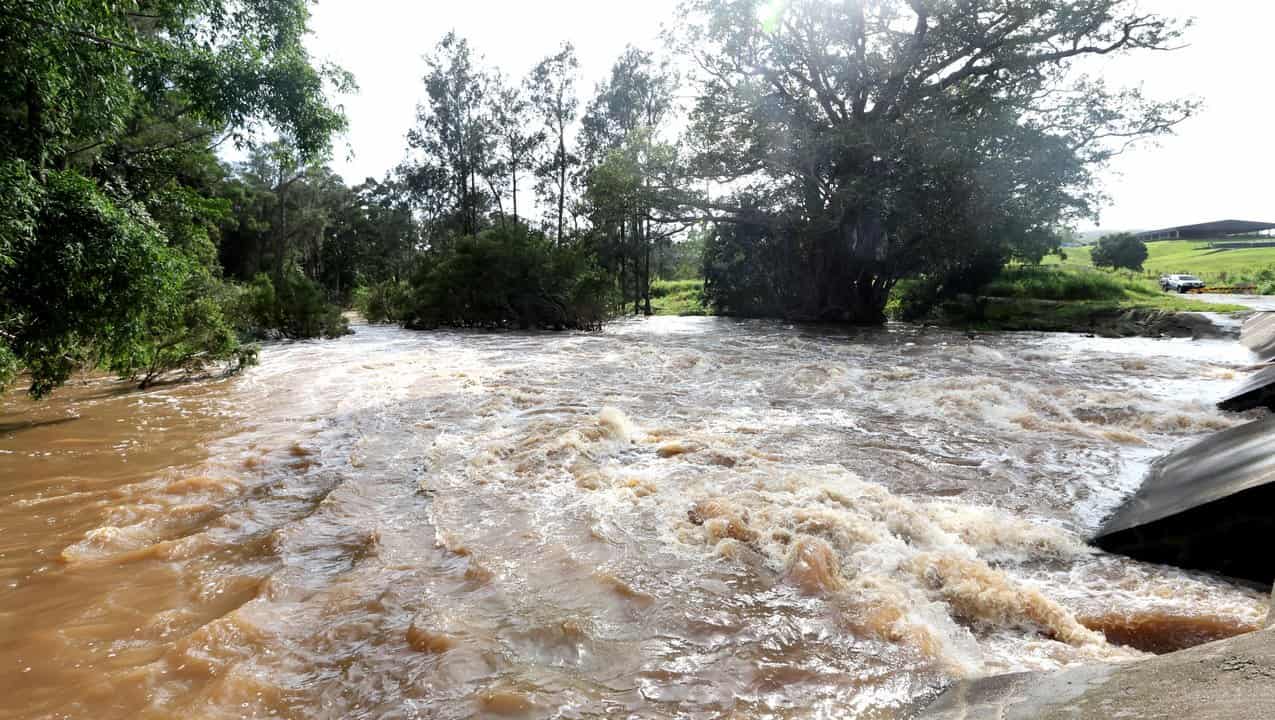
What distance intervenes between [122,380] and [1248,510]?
1482cm

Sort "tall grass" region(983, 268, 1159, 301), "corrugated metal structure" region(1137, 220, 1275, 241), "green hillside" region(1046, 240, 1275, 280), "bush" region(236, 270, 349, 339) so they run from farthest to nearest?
"corrugated metal structure" region(1137, 220, 1275, 241), "green hillside" region(1046, 240, 1275, 280), "tall grass" region(983, 268, 1159, 301), "bush" region(236, 270, 349, 339)

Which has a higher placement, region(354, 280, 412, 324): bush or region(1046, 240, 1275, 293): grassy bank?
region(1046, 240, 1275, 293): grassy bank

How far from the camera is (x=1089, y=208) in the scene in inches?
872

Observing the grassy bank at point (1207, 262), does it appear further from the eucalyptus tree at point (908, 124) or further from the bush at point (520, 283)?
the bush at point (520, 283)

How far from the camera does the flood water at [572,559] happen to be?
2.76m

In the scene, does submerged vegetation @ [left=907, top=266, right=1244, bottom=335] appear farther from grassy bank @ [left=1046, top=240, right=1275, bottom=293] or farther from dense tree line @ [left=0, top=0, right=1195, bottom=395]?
grassy bank @ [left=1046, top=240, right=1275, bottom=293]

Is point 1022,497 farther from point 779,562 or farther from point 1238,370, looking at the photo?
point 1238,370

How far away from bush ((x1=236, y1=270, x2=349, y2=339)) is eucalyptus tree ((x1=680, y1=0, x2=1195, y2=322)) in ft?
52.1

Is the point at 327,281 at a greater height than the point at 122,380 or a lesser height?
greater

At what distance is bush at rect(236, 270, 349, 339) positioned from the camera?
2066 centimetres

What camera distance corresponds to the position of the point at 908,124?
20.6 m

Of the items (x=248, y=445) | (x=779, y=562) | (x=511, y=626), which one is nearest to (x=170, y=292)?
(x=248, y=445)

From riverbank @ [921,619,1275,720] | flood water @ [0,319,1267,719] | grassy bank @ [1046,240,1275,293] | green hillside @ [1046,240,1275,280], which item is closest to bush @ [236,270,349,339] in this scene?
flood water @ [0,319,1267,719]

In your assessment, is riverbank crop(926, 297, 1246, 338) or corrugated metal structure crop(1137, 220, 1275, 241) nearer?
riverbank crop(926, 297, 1246, 338)
